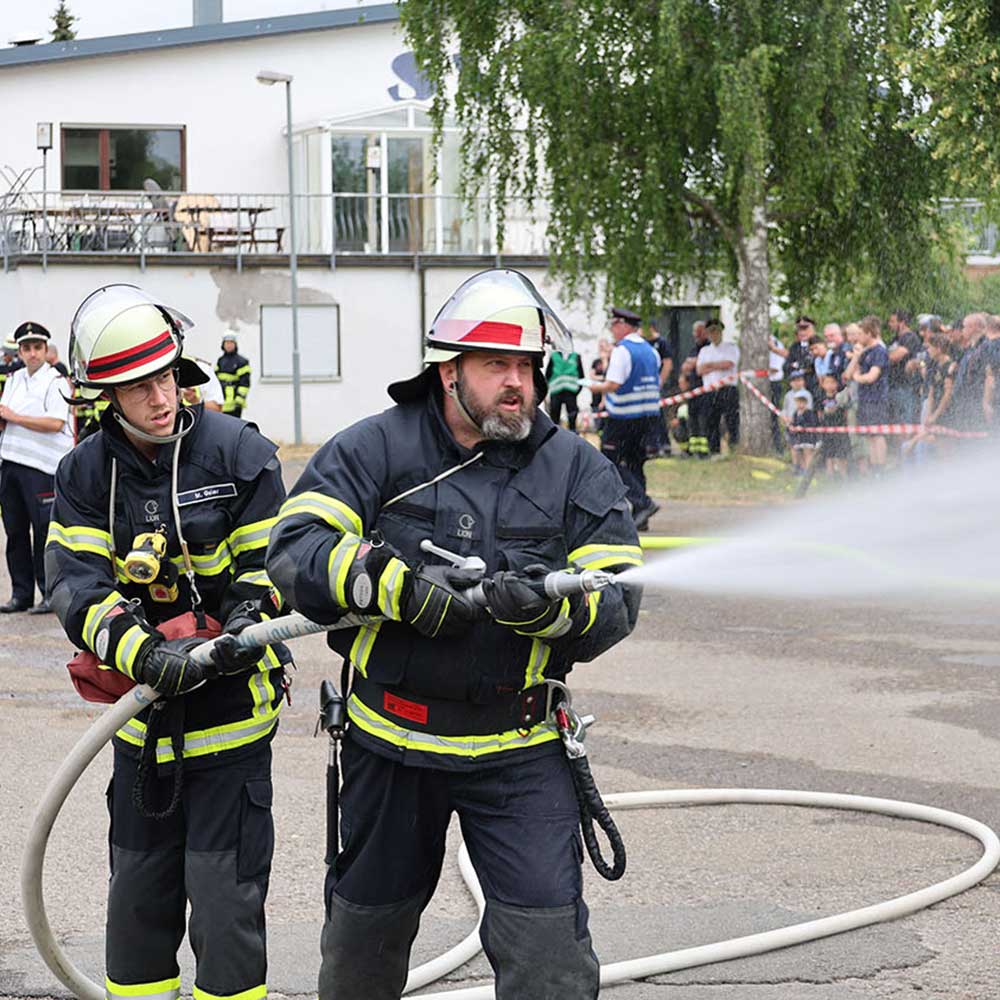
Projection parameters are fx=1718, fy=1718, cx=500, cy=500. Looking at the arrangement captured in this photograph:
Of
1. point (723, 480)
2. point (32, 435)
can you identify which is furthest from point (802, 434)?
point (32, 435)

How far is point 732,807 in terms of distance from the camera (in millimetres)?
6367

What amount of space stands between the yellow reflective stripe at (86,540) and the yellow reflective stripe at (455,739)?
75 cm

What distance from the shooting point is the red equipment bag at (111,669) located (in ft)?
12.8

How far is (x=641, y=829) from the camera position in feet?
20.1

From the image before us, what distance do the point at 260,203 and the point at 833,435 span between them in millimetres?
18263

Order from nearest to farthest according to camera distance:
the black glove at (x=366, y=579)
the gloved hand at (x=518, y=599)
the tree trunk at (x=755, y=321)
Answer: the gloved hand at (x=518, y=599)
the black glove at (x=366, y=579)
the tree trunk at (x=755, y=321)

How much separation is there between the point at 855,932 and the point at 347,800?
193 cm

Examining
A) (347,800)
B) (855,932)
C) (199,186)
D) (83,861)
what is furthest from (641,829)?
(199,186)

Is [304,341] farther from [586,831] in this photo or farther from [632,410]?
[586,831]

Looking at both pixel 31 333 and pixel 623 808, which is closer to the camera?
pixel 623 808

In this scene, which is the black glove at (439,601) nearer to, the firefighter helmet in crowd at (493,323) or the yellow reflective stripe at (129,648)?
the firefighter helmet in crowd at (493,323)

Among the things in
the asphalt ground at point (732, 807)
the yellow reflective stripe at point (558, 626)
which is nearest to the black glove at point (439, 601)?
the yellow reflective stripe at point (558, 626)

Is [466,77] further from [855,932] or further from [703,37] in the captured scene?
[855,932]

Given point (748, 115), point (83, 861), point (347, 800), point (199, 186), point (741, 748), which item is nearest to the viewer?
point (347, 800)
